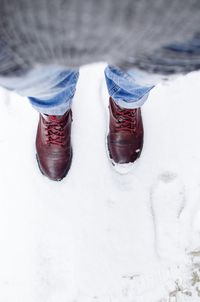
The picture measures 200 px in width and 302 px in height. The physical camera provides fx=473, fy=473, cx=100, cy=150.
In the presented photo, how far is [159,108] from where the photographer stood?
1.48m

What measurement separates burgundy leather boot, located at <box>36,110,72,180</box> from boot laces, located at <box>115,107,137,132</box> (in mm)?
145

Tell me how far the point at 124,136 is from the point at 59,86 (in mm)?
Answer: 536

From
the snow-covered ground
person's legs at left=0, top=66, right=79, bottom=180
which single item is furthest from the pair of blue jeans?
the snow-covered ground

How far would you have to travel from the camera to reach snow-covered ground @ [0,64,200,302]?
1350 mm

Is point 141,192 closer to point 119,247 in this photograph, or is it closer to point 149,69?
point 119,247

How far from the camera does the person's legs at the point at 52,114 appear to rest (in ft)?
2.56

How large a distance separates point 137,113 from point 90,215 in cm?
33

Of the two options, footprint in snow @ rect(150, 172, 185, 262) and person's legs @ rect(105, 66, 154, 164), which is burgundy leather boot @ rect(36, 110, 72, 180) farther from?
footprint in snow @ rect(150, 172, 185, 262)

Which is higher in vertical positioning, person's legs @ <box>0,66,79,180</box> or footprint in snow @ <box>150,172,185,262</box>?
person's legs @ <box>0,66,79,180</box>

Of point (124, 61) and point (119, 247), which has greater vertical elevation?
point (124, 61)

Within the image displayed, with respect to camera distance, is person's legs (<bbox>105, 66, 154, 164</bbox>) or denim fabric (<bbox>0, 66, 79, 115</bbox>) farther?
person's legs (<bbox>105, 66, 154, 164</bbox>)

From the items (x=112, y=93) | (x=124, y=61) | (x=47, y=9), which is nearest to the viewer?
(x=47, y=9)

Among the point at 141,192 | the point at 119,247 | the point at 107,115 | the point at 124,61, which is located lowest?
the point at 119,247

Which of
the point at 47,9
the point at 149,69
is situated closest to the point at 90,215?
A: the point at 149,69
